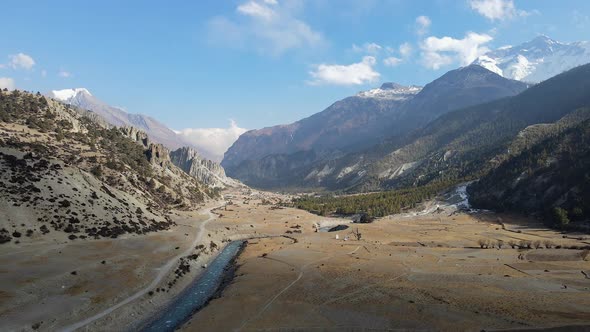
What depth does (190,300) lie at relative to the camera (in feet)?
187

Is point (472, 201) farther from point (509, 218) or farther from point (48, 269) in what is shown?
point (48, 269)

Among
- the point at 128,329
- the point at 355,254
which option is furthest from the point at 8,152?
the point at 355,254

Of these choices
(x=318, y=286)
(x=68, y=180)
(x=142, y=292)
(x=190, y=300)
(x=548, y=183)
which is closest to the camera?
(x=142, y=292)

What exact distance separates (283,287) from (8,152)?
2920 inches

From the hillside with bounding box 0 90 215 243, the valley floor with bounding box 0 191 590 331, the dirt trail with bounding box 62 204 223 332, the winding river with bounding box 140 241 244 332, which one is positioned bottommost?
the winding river with bounding box 140 241 244 332

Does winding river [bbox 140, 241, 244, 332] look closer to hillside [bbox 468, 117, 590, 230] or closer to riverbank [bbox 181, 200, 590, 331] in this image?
riverbank [bbox 181, 200, 590, 331]

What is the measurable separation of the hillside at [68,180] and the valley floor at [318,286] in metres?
6.87

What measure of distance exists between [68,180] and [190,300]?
2032 inches

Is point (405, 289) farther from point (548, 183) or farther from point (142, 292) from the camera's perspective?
point (548, 183)

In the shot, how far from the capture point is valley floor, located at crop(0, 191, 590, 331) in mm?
41156

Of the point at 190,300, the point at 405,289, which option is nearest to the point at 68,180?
the point at 190,300

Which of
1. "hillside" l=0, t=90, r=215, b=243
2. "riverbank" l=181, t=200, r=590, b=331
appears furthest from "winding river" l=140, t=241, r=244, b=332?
"hillside" l=0, t=90, r=215, b=243

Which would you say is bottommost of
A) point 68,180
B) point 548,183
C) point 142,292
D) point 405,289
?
point 142,292

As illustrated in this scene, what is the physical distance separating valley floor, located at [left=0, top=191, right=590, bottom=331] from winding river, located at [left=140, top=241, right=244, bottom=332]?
172 cm
